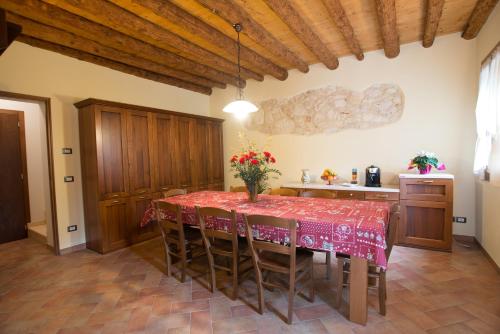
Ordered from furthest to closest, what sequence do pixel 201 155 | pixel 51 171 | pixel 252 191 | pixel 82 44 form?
pixel 201 155
pixel 51 171
pixel 82 44
pixel 252 191

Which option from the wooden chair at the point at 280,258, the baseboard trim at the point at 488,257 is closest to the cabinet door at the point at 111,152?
the wooden chair at the point at 280,258

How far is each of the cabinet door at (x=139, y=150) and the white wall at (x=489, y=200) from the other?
14.2 ft

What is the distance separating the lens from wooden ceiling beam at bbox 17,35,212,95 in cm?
334

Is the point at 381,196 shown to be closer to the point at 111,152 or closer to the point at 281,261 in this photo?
the point at 281,261

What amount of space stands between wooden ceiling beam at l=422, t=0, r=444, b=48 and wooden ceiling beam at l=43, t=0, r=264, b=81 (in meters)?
2.67

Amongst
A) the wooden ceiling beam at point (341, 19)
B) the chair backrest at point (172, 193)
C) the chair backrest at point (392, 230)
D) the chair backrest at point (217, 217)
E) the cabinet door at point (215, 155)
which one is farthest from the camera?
the cabinet door at point (215, 155)

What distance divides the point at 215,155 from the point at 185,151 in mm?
827

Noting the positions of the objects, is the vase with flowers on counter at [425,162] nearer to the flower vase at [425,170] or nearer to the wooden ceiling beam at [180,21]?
the flower vase at [425,170]

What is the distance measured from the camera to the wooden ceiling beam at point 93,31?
2570 millimetres

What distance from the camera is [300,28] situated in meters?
3.06

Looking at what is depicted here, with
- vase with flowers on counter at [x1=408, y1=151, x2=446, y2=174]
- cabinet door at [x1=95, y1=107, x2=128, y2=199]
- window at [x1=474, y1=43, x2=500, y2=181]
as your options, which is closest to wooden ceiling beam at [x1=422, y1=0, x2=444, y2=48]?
window at [x1=474, y1=43, x2=500, y2=181]

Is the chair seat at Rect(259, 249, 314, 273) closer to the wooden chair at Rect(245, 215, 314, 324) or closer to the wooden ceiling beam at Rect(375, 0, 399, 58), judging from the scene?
the wooden chair at Rect(245, 215, 314, 324)

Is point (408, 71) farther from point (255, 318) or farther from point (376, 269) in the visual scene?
point (255, 318)

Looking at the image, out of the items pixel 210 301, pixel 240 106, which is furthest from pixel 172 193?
pixel 210 301
